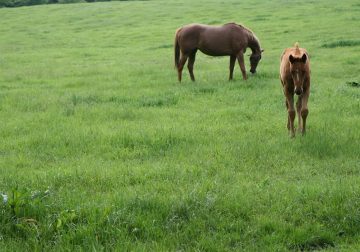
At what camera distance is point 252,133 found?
28.8 ft

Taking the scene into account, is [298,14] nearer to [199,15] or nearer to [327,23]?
[327,23]

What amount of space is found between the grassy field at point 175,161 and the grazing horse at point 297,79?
39cm

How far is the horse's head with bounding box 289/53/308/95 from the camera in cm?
762

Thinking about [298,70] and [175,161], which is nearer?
[175,161]

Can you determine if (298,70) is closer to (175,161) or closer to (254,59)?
(175,161)

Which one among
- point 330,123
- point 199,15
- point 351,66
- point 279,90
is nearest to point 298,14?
point 199,15

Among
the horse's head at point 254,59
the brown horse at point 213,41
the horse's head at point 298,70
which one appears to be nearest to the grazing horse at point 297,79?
the horse's head at point 298,70

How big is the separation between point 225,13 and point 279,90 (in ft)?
87.4

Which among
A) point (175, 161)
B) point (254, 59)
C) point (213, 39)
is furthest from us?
point (254, 59)

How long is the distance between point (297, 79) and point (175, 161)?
94.5 inches

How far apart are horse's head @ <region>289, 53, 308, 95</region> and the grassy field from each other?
974 millimetres

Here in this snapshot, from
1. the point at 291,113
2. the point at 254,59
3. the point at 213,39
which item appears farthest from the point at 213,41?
the point at 291,113

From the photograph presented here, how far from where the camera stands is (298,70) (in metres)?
7.67

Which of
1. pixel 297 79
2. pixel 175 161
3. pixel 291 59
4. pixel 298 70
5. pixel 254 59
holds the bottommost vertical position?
pixel 254 59
